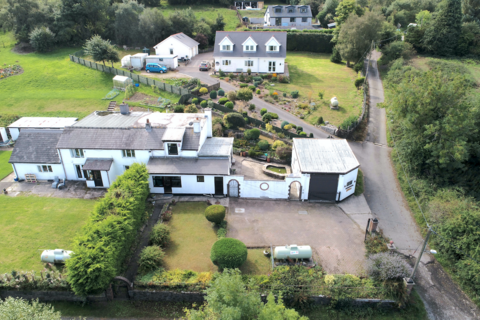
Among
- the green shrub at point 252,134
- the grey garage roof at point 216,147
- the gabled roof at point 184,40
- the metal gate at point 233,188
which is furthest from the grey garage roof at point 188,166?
the gabled roof at point 184,40

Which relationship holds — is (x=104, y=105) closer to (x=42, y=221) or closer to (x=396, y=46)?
(x=42, y=221)

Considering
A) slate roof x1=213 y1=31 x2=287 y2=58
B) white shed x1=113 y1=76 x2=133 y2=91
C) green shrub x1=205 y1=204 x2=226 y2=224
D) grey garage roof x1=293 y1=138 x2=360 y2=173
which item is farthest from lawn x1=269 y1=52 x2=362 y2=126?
green shrub x1=205 y1=204 x2=226 y2=224

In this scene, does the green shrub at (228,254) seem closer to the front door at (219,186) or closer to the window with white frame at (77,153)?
the front door at (219,186)

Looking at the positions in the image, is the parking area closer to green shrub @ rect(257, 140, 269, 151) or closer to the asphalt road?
the asphalt road

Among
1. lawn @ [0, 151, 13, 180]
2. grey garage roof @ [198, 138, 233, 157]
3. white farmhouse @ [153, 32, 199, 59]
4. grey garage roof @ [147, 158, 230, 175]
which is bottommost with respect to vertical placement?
lawn @ [0, 151, 13, 180]

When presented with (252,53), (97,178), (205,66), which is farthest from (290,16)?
(97,178)

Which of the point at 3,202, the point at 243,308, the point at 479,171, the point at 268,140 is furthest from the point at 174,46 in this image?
the point at 243,308
